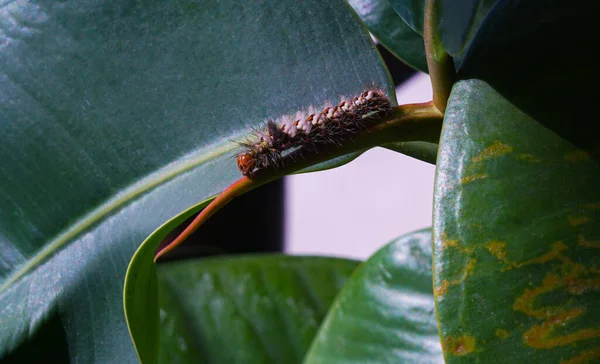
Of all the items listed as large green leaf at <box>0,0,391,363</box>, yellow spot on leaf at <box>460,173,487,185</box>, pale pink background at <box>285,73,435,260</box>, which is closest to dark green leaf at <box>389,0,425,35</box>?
large green leaf at <box>0,0,391,363</box>

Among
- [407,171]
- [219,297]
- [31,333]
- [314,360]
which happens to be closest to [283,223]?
[407,171]

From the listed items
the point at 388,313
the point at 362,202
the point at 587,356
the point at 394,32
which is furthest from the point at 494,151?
the point at 362,202

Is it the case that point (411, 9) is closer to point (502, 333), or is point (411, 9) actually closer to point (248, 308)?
point (502, 333)

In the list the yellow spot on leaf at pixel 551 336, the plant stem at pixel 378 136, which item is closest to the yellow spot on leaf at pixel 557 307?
the yellow spot on leaf at pixel 551 336

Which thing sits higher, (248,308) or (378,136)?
(378,136)

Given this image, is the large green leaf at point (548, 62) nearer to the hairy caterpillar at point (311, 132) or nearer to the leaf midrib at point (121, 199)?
the hairy caterpillar at point (311, 132)
